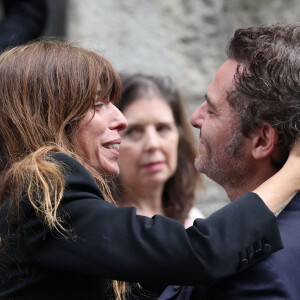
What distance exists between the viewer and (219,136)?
248 cm

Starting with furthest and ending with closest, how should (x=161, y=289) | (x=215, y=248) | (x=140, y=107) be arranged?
(x=140, y=107)
(x=161, y=289)
(x=215, y=248)

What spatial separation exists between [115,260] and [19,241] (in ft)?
1.10

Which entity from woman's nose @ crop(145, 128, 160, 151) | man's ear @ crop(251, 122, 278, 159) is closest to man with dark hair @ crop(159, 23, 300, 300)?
man's ear @ crop(251, 122, 278, 159)

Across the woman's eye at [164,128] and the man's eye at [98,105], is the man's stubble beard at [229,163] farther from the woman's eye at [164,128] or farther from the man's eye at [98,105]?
the woman's eye at [164,128]

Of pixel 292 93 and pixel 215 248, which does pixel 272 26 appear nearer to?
pixel 292 93

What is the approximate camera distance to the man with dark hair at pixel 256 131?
2.09m

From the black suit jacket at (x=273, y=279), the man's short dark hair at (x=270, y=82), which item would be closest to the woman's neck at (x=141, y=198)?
the man's short dark hair at (x=270, y=82)

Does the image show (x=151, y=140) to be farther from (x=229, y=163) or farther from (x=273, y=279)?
(x=273, y=279)

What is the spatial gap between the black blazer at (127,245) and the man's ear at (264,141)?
0.27m

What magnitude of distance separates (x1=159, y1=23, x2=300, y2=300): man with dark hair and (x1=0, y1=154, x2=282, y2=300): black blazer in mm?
97

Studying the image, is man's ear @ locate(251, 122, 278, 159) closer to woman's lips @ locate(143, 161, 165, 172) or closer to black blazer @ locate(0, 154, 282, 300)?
black blazer @ locate(0, 154, 282, 300)

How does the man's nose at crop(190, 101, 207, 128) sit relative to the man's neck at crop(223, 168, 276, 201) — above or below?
above

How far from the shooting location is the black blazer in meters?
2.03

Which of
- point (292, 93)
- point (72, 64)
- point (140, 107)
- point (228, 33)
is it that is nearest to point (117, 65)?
point (140, 107)
